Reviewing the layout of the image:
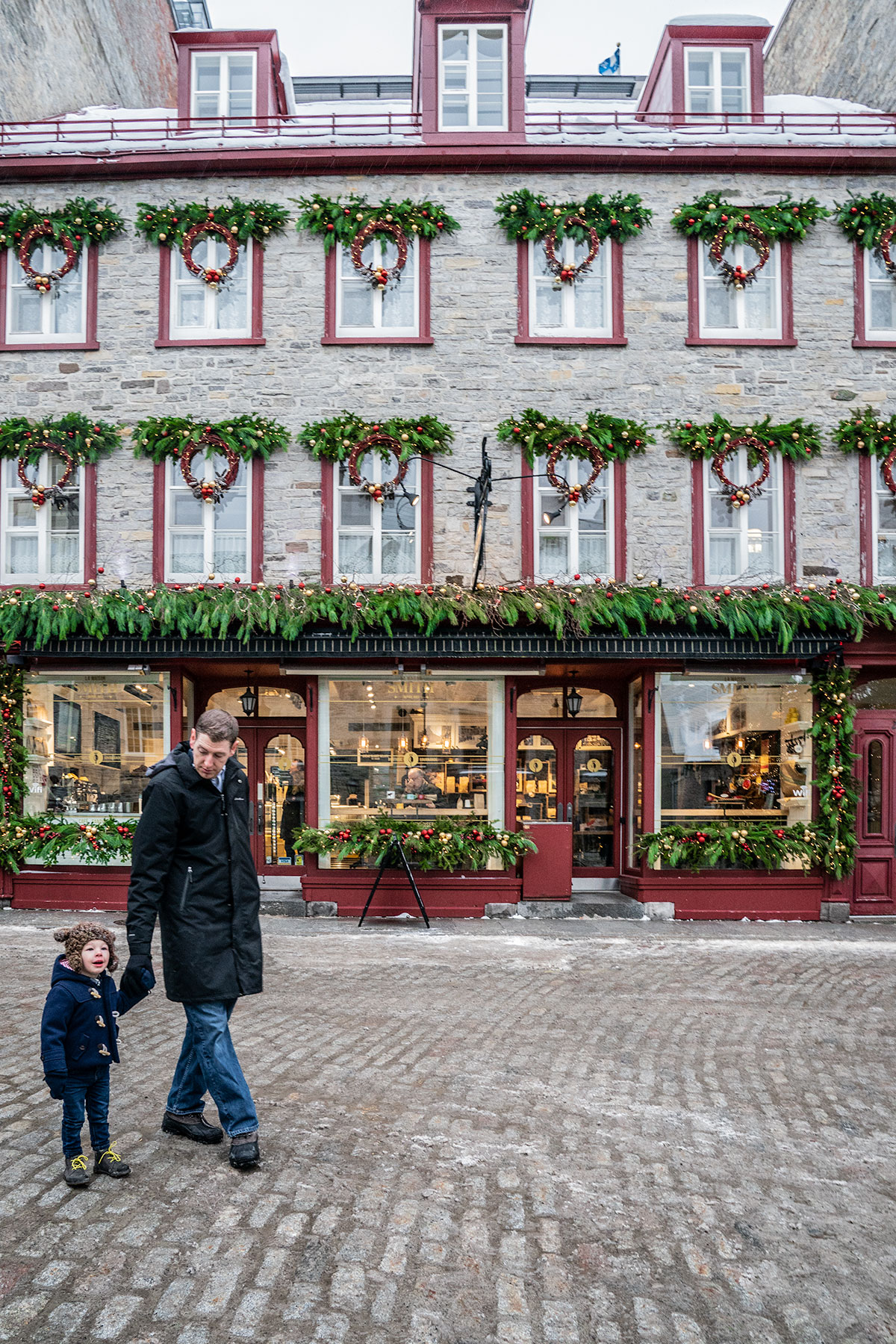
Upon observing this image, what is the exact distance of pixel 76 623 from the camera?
13766 millimetres

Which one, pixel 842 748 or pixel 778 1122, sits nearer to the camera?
pixel 778 1122

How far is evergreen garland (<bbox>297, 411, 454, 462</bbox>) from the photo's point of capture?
14773 millimetres

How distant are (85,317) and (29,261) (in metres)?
1.12

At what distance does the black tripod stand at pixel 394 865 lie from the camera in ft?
42.4

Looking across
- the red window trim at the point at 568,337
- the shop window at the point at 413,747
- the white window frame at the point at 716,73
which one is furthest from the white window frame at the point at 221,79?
the shop window at the point at 413,747

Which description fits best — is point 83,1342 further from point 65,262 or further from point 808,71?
point 808,71

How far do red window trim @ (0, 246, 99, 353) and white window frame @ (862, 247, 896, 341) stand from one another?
10566 mm

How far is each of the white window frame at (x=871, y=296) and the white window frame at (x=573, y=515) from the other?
13.4 feet

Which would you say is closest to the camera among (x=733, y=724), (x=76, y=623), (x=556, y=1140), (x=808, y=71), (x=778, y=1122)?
(x=556, y=1140)

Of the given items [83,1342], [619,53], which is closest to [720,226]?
[619,53]

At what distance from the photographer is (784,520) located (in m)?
15.0

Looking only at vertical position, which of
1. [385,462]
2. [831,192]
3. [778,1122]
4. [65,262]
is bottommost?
[778,1122]

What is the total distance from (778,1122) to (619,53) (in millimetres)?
25089

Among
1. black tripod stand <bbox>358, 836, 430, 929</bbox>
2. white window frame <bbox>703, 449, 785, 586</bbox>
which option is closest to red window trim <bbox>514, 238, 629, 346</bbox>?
white window frame <bbox>703, 449, 785, 586</bbox>
